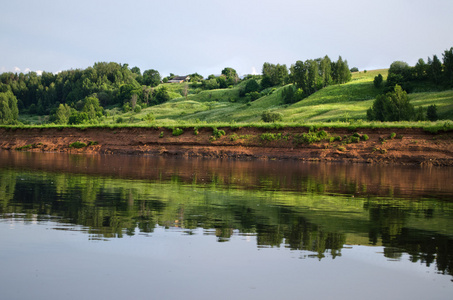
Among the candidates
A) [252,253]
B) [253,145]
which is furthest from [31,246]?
[253,145]

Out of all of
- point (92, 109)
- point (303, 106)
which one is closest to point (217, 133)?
point (303, 106)

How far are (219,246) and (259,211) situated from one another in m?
4.54

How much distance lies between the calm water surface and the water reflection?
0.05 metres

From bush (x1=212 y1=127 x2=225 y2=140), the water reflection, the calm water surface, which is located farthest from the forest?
the calm water surface

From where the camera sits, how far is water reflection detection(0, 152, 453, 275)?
33.7 ft

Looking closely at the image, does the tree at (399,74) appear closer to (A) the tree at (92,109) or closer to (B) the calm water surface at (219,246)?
(A) the tree at (92,109)

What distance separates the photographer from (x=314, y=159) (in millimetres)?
47531

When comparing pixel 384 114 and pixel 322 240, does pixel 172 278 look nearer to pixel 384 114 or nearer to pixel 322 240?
pixel 322 240

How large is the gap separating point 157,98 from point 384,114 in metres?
126

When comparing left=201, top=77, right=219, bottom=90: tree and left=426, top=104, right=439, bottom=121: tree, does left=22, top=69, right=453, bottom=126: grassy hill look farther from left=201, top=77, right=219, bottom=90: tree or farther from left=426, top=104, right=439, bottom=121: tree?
left=201, top=77, right=219, bottom=90: tree

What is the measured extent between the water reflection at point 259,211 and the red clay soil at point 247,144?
2468 centimetres

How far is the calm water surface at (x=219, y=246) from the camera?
704 centimetres

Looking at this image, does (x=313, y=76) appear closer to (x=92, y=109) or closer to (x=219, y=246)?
(x=92, y=109)

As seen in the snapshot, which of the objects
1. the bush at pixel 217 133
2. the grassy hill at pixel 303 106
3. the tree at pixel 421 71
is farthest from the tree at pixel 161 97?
the bush at pixel 217 133
